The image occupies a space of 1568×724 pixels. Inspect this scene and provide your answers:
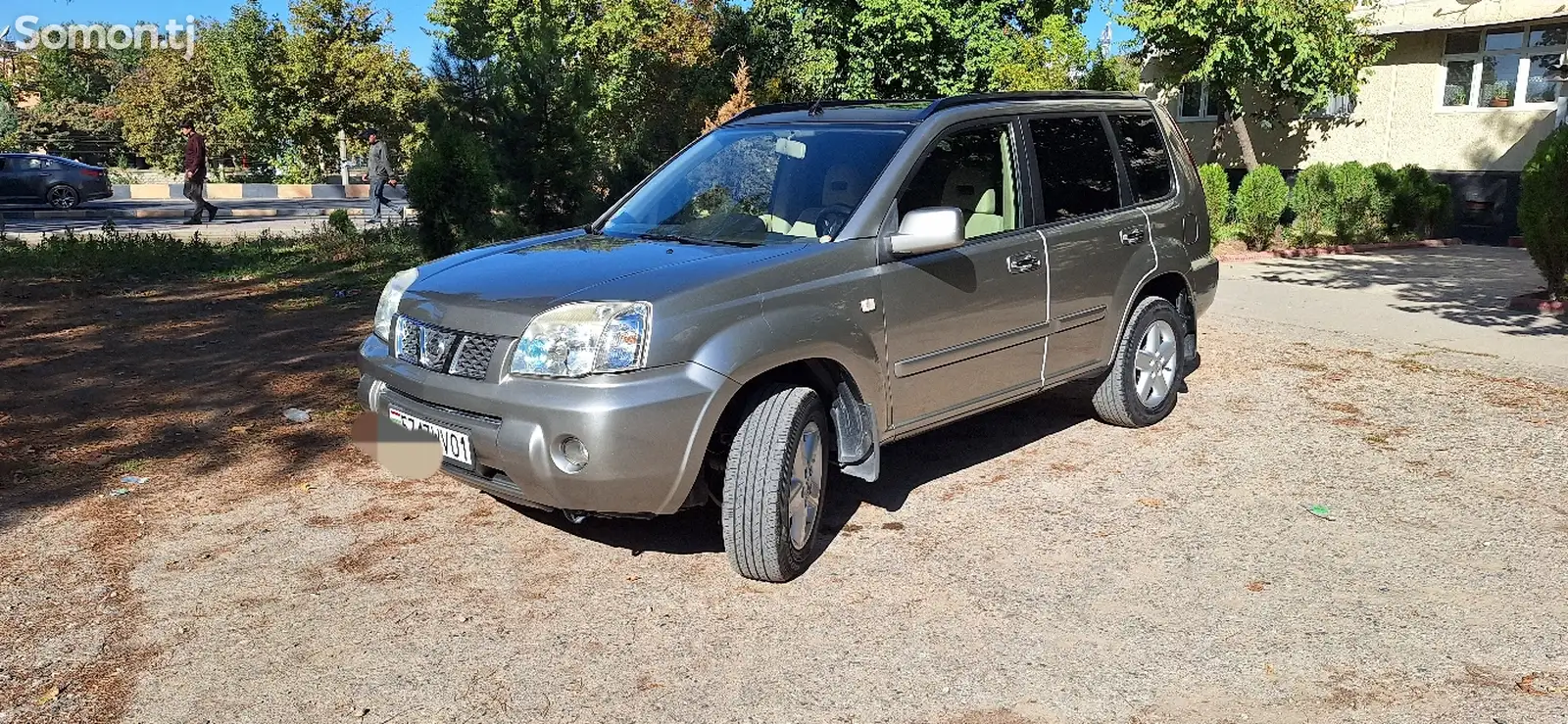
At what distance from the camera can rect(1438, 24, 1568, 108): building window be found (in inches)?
680

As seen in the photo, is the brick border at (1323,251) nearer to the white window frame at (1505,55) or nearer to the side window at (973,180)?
the white window frame at (1505,55)

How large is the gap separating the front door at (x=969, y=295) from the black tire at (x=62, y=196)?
87.9ft

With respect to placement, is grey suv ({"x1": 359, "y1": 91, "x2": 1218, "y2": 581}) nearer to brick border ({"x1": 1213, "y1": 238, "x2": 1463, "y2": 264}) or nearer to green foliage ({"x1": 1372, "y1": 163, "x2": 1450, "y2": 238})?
brick border ({"x1": 1213, "y1": 238, "x2": 1463, "y2": 264})

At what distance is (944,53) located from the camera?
2442 centimetres

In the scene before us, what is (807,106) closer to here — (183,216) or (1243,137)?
(1243,137)

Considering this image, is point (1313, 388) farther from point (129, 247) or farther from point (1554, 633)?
point (129, 247)

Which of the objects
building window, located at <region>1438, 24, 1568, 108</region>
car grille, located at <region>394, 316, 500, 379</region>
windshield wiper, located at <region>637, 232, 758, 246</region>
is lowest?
car grille, located at <region>394, 316, 500, 379</region>

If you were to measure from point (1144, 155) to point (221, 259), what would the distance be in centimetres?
1095

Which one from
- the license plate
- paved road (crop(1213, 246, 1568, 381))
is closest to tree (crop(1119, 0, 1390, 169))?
paved road (crop(1213, 246, 1568, 381))

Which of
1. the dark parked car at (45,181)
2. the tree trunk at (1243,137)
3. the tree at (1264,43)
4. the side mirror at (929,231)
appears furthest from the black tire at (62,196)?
the side mirror at (929,231)

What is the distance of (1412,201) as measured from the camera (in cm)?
1692

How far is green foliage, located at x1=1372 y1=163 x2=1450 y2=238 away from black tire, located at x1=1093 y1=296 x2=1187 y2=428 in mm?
12544

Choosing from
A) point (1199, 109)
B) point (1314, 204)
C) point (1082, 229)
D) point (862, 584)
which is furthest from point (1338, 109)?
point (862, 584)

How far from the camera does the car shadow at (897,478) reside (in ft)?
15.3
